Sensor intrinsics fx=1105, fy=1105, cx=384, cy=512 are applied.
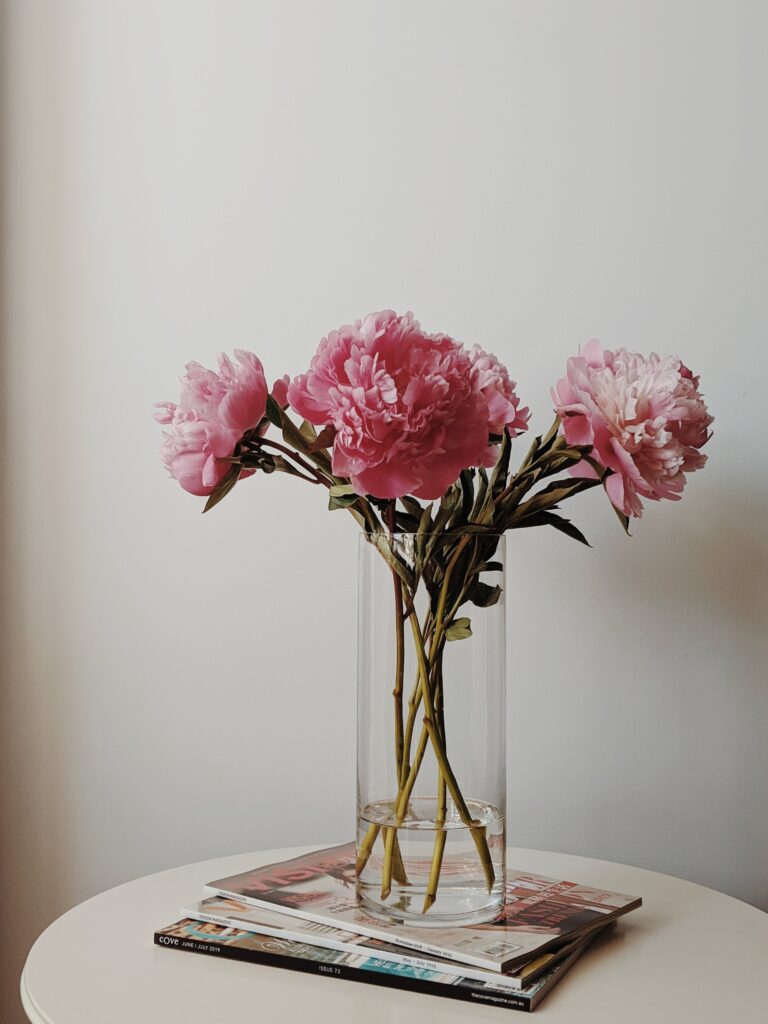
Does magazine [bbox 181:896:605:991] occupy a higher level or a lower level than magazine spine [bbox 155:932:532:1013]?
higher

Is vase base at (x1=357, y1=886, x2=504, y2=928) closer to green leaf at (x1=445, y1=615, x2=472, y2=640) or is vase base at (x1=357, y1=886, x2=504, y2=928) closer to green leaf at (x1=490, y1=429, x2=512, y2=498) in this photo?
green leaf at (x1=445, y1=615, x2=472, y2=640)

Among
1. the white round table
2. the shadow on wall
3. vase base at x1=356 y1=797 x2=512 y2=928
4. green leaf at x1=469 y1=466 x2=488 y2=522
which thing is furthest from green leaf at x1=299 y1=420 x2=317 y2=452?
the shadow on wall

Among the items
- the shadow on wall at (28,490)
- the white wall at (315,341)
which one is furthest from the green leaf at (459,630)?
the shadow on wall at (28,490)

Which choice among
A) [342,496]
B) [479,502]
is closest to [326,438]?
[342,496]

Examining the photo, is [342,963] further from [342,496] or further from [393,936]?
[342,496]

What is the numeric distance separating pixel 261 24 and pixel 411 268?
339mm

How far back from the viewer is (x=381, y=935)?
809mm

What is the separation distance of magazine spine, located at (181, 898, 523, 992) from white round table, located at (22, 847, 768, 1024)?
20 mm

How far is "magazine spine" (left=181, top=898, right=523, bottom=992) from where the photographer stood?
0.75 m

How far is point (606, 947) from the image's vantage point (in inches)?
33.2

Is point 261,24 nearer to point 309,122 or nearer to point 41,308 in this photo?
point 309,122

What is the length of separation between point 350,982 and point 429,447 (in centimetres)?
38

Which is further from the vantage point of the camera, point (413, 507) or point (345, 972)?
point (413, 507)

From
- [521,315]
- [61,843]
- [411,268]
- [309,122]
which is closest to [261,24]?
[309,122]
